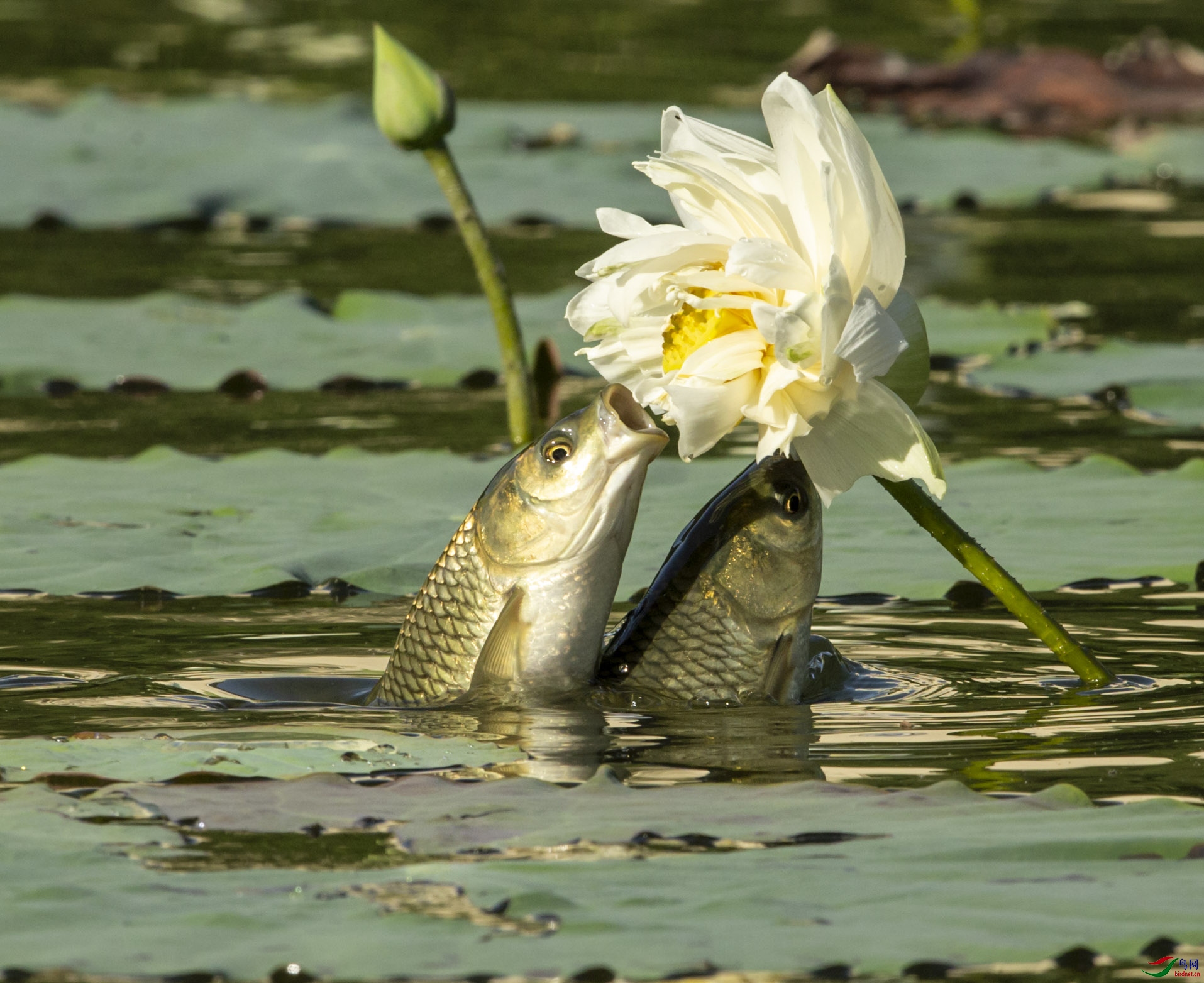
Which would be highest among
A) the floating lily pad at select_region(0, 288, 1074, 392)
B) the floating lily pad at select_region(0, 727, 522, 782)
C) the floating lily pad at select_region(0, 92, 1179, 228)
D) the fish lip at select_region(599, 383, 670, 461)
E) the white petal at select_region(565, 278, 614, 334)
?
the floating lily pad at select_region(0, 92, 1179, 228)

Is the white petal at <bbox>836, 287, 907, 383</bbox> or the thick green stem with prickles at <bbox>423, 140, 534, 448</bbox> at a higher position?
the thick green stem with prickles at <bbox>423, 140, 534, 448</bbox>

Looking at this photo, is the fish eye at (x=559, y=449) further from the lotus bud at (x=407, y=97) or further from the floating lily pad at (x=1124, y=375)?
the floating lily pad at (x=1124, y=375)

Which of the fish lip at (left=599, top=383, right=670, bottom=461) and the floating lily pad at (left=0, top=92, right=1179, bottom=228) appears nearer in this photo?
the fish lip at (left=599, top=383, right=670, bottom=461)

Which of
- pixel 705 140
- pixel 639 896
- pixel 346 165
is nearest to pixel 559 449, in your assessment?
pixel 705 140

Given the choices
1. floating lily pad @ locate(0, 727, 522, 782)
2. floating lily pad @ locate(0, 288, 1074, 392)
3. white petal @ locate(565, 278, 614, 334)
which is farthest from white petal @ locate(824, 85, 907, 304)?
floating lily pad @ locate(0, 288, 1074, 392)

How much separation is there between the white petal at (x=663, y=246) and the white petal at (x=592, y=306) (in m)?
0.06

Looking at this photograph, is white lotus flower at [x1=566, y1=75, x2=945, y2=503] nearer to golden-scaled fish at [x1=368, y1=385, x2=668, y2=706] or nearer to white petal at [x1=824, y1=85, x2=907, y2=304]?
white petal at [x1=824, y1=85, x2=907, y2=304]

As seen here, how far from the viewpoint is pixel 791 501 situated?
3.49m

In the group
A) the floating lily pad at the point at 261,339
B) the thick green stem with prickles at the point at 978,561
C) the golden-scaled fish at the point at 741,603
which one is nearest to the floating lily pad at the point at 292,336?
the floating lily pad at the point at 261,339

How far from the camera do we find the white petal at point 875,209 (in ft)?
9.28

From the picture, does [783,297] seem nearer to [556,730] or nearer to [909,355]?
[909,355]

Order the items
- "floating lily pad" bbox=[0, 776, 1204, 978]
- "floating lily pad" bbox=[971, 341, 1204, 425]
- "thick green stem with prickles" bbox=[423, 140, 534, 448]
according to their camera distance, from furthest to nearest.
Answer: "floating lily pad" bbox=[971, 341, 1204, 425], "thick green stem with prickles" bbox=[423, 140, 534, 448], "floating lily pad" bbox=[0, 776, 1204, 978]

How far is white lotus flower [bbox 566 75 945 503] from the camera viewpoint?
2.78m

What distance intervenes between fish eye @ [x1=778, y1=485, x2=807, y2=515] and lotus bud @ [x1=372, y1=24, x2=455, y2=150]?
1884 millimetres
